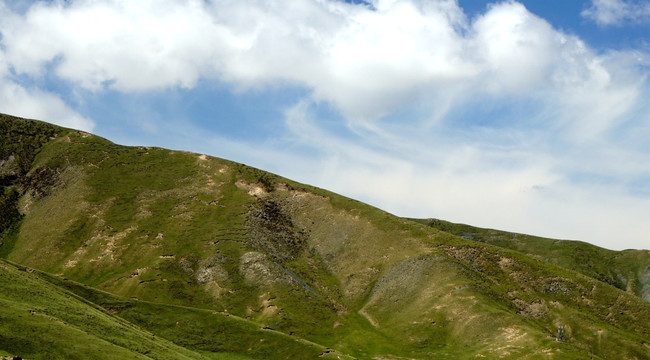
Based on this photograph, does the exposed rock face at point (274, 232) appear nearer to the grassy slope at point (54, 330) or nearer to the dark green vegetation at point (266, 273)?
the dark green vegetation at point (266, 273)

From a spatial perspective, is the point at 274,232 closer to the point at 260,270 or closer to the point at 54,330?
the point at 260,270

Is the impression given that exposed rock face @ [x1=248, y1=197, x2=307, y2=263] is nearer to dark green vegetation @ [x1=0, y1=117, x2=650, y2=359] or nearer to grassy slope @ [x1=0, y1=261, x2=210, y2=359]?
dark green vegetation @ [x1=0, y1=117, x2=650, y2=359]

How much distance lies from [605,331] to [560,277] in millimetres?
28054

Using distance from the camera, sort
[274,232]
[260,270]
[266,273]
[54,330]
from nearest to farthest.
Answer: [54,330], [266,273], [260,270], [274,232]

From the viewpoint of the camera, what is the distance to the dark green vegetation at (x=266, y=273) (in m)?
107

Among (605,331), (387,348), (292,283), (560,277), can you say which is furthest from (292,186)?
(605,331)

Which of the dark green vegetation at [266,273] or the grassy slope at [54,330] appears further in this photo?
the dark green vegetation at [266,273]

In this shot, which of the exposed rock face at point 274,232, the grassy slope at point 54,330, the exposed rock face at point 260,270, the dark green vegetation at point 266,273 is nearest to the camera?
the grassy slope at point 54,330

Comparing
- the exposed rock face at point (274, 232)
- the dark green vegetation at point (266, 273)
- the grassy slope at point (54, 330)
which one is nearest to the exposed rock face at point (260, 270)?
the dark green vegetation at point (266, 273)

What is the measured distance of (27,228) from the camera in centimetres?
15700

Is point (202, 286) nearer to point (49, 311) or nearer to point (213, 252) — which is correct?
point (213, 252)

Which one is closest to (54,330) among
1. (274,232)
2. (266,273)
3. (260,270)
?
(266,273)

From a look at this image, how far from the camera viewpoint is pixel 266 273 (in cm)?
14150

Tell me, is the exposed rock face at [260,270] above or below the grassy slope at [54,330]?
above
